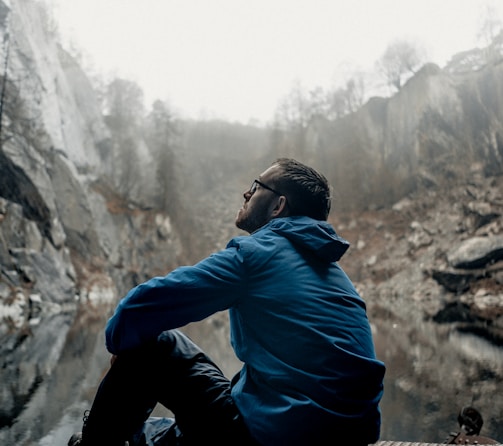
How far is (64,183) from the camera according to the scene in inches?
1030

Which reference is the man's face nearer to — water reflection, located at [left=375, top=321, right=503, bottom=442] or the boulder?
water reflection, located at [left=375, top=321, right=503, bottom=442]

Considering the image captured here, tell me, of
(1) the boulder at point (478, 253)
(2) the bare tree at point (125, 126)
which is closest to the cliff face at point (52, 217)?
(2) the bare tree at point (125, 126)

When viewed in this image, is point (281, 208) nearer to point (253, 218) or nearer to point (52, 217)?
point (253, 218)

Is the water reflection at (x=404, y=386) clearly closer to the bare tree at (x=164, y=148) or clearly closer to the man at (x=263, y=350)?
the man at (x=263, y=350)

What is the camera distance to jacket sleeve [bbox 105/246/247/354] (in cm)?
148

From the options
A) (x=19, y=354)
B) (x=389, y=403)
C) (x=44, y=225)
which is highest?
(x=44, y=225)

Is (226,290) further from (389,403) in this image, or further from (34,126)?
(34,126)

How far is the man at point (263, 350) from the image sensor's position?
1460mm

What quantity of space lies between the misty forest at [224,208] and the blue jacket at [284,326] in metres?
2.77

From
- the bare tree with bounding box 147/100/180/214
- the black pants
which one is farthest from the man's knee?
the bare tree with bounding box 147/100/180/214

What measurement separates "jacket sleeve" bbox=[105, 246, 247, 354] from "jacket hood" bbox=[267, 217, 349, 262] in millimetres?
212

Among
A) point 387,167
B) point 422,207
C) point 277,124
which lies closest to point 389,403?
point 422,207

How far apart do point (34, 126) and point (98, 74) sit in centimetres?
1949

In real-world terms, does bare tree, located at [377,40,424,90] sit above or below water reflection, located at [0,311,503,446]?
above
